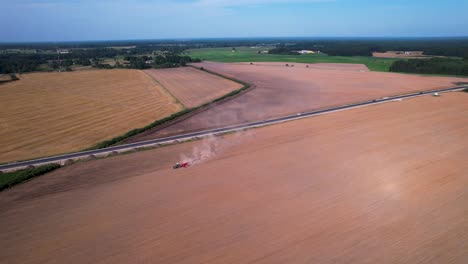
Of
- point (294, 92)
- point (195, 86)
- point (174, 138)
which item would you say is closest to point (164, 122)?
point (174, 138)

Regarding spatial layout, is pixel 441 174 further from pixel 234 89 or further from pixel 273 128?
pixel 234 89

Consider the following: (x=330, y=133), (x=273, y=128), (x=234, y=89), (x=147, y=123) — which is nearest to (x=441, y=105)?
(x=330, y=133)

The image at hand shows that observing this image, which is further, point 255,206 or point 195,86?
point 195,86

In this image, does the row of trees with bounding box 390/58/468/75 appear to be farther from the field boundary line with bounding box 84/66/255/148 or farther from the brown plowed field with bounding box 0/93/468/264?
the brown plowed field with bounding box 0/93/468/264

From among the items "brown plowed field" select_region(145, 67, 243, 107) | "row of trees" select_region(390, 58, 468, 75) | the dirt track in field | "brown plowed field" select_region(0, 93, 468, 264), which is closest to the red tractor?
"brown plowed field" select_region(0, 93, 468, 264)

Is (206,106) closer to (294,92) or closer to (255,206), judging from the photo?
(294,92)

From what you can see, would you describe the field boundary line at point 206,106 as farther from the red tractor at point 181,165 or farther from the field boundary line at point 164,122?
the red tractor at point 181,165
